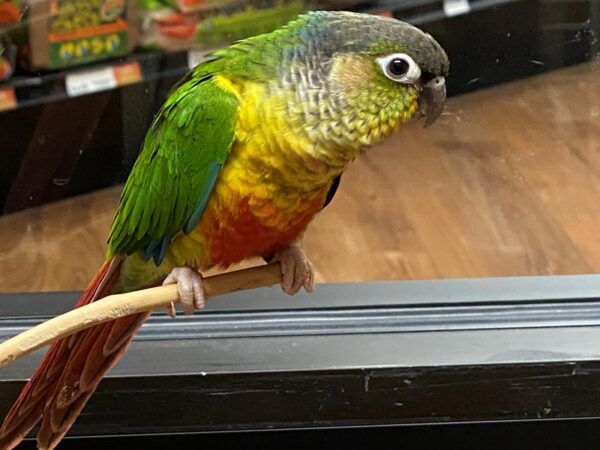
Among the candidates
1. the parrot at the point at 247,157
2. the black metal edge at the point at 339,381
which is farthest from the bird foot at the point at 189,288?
the black metal edge at the point at 339,381

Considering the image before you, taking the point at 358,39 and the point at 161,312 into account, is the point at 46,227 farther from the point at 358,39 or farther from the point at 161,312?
the point at 358,39

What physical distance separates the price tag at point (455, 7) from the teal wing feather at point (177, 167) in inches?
28.8

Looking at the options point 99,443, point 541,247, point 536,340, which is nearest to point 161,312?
point 99,443

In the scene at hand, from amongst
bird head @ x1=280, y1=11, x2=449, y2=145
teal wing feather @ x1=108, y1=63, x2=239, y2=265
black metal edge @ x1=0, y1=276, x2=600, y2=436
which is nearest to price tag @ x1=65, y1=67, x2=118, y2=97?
black metal edge @ x1=0, y1=276, x2=600, y2=436

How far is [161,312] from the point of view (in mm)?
1016

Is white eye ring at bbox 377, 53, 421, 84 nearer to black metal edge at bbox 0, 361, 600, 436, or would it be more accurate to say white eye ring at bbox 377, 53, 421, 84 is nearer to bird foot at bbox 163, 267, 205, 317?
bird foot at bbox 163, 267, 205, 317

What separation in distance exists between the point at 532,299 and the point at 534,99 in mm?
438

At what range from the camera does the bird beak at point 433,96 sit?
1.95 feet

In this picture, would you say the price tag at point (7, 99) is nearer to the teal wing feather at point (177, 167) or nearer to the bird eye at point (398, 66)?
the teal wing feather at point (177, 167)

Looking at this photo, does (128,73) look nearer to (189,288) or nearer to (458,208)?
(458,208)

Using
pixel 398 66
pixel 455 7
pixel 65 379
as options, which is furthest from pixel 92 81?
pixel 398 66

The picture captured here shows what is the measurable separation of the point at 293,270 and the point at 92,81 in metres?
0.69

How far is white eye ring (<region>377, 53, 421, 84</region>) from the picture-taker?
0.58 metres

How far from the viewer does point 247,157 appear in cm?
63
